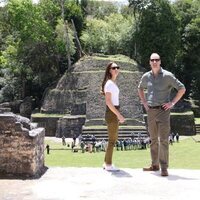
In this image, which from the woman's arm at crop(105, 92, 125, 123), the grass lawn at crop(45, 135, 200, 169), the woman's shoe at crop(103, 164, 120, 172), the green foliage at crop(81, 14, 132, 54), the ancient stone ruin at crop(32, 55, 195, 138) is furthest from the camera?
the green foliage at crop(81, 14, 132, 54)

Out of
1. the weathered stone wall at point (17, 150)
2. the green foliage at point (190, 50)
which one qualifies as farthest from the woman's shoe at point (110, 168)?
the green foliage at point (190, 50)

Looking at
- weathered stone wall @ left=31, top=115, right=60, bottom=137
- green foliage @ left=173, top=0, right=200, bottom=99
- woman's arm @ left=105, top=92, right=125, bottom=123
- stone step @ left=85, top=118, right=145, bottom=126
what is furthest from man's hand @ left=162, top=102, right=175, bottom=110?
green foliage @ left=173, top=0, right=200, bottom=99

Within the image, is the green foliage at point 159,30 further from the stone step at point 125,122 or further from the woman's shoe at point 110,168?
the woman's shoe at point 110,168

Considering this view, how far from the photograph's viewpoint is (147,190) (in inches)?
263

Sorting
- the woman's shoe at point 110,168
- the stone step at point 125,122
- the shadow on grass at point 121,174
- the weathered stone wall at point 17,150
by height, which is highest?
the stone step at point 125,122

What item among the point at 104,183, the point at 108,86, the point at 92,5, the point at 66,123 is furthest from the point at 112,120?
the point at 92,5

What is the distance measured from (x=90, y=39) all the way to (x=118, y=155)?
2707 cm

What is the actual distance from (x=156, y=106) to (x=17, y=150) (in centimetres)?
226

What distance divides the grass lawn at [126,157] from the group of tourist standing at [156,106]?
1287 cm

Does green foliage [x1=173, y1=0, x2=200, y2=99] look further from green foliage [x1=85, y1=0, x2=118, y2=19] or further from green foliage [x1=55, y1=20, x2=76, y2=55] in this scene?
green foliage [x1=85, y1=0, x2=118, y2=19]

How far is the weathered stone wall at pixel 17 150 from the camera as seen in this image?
7730mm

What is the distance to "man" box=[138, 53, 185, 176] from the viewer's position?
774cm

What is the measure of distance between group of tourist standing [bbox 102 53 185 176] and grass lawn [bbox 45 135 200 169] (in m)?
12.9

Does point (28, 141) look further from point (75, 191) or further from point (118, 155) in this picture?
point (118, 155)
